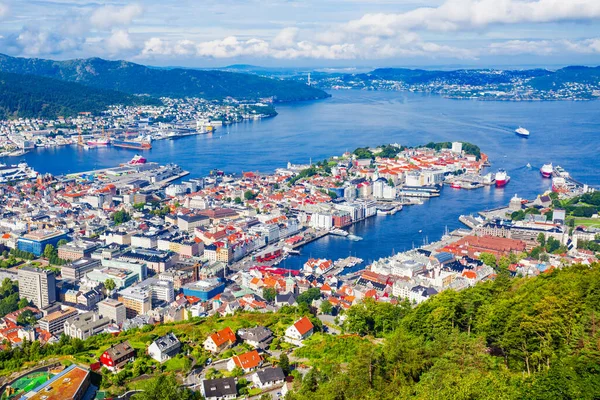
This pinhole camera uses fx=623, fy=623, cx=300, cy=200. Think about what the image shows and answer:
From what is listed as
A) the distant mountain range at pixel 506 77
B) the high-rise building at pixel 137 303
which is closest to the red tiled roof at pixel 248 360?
the high-rise building at pixel 137 303

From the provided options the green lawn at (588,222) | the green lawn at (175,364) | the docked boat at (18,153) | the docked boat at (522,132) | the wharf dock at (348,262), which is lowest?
the wharf dock at (348,262)

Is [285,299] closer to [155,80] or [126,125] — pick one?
[126,125]

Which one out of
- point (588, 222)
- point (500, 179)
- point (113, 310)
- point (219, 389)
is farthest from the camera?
point (500, 179)

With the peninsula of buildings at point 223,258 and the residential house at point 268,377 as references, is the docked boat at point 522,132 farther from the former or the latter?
the residential house at point 268,377

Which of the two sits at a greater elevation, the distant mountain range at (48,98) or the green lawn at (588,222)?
the distant mountain range at (48,98)

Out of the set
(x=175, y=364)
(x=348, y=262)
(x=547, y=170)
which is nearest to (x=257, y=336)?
(x=175, y=364)

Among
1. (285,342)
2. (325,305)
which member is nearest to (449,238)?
(325,305)

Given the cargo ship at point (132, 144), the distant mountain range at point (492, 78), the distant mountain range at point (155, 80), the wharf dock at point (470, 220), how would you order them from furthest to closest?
the distant mountain range at point (492, 78) → the distant mountain range at point (155, 80) → the cargo ship at point (132, 144) → the wharf dock at point (470, 220)

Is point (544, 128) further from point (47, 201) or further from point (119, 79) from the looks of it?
point (119, 79)
